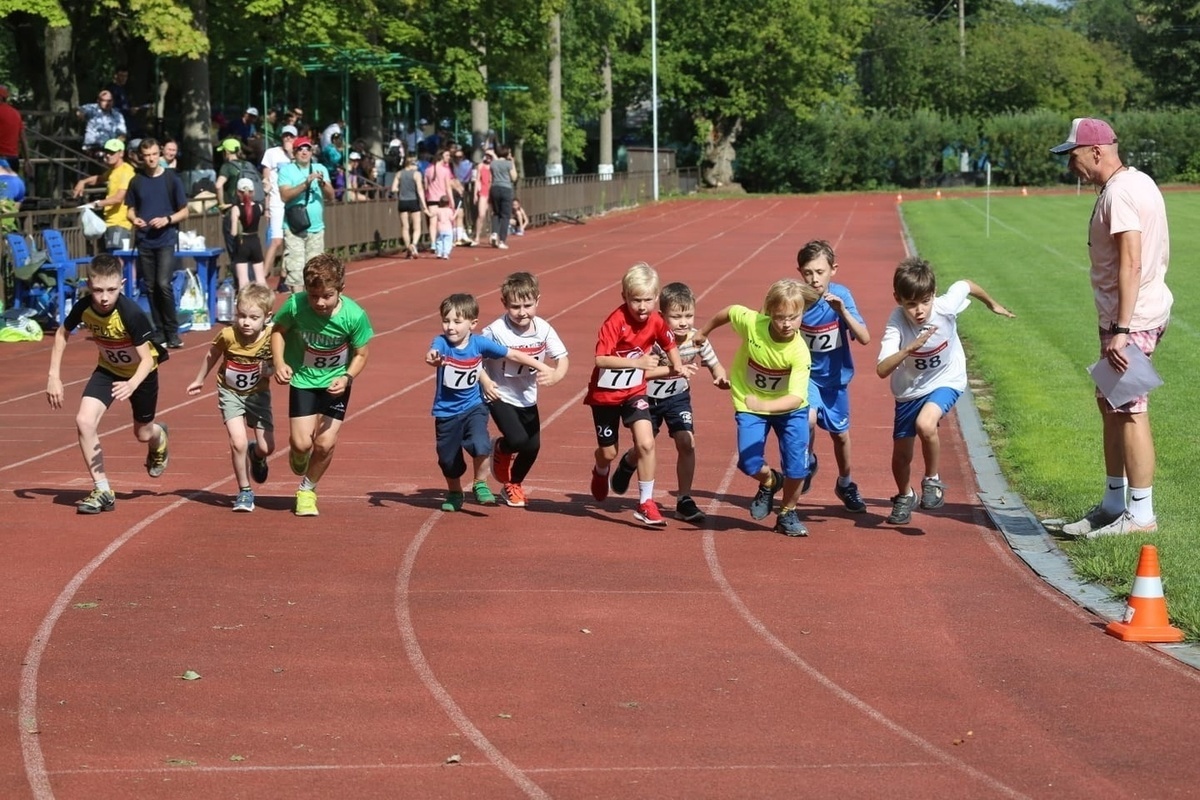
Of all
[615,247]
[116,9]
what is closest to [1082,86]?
[615,247]

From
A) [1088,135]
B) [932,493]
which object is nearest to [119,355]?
[932,493]

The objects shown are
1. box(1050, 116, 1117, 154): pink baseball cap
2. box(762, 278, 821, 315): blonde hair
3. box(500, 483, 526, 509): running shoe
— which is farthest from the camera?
box(500, 483, 526, 509): running shoe

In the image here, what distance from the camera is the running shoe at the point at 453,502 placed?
10602 millimetres

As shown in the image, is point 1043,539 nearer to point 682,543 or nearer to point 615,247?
point 682,543

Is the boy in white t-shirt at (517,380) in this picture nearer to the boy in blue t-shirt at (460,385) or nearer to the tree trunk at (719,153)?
the boy in blue t-shirt at (460,385)

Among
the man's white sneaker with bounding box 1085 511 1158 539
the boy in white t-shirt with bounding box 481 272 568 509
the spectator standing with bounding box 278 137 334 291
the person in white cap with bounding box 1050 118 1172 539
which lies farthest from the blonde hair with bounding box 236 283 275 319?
the spectator standing with bounding box 278 137 334 291

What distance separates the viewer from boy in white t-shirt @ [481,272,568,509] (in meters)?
10.2

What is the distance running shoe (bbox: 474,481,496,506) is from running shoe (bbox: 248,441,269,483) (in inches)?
52.2

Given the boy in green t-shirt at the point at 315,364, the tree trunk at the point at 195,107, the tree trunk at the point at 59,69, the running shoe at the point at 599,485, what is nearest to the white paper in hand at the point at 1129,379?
the running shoe at the point at 599,485

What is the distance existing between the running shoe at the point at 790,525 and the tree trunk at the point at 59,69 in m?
22.9

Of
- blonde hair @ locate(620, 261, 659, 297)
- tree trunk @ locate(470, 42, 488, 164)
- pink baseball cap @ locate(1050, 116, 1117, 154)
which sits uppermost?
tree trunk @ locate(470, 42, 488, 164)

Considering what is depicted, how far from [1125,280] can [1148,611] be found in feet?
6.65

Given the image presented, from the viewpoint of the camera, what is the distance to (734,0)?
78812mm

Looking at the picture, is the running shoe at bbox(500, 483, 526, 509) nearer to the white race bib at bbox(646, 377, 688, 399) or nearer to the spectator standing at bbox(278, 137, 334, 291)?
the white race bib at bbox(646, 377, 688, 399)
